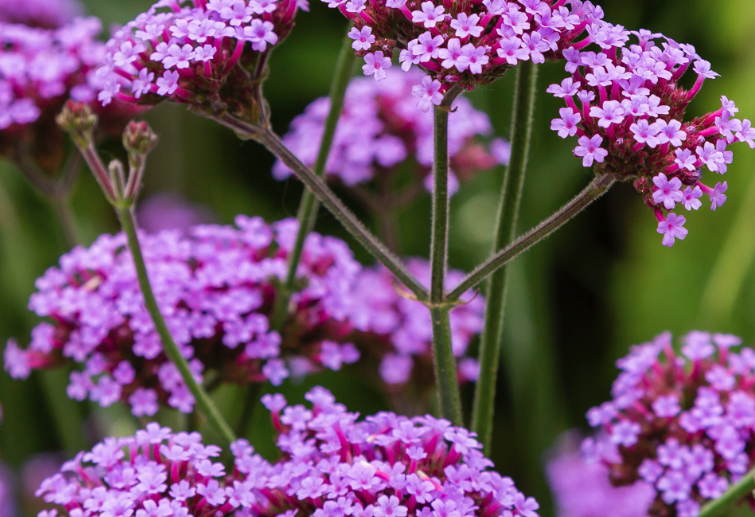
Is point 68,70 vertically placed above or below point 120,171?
above

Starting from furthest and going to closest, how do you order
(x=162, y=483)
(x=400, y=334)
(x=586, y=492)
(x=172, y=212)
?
(x=172, y=212)
(x=586, y=492)
(x=400, y=334)
(x=162, y=483)

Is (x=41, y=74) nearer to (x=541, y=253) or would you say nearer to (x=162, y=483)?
(x=162, y=483)

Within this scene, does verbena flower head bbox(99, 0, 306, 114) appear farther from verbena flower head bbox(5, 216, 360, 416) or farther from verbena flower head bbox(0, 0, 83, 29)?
verbena flower head bbox(0, 0, 83, 29)

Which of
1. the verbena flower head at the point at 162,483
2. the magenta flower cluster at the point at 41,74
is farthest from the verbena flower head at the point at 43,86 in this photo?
the verbena flower head at the point at 162,483

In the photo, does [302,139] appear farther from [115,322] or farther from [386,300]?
[115,322]

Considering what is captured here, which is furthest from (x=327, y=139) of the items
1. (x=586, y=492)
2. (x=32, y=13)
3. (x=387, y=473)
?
(x=32, y=13)

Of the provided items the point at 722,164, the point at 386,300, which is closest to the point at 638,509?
the point at 386,300

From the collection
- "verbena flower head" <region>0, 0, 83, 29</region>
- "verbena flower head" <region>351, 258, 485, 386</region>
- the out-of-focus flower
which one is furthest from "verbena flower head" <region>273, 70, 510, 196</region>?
the out-of-focus flower
